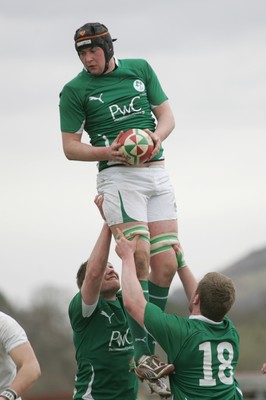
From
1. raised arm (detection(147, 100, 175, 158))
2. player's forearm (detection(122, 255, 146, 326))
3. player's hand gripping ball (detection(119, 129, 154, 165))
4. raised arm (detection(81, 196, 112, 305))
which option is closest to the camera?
player's forearm (detection(122, 255, 146, 326))

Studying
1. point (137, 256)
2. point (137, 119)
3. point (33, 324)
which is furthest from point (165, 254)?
point (33, 324)

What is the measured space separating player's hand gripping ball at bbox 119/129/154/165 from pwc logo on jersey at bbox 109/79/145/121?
1.31 feet

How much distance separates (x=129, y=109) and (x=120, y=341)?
2531 millimetres

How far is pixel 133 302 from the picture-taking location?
13.4 m

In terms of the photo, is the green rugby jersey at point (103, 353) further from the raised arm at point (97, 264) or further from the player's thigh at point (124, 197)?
the player's thigh at point (124, 197)

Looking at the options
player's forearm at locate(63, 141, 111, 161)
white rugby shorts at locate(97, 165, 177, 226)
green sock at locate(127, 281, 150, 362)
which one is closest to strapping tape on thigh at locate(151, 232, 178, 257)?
white rugby shorts at locate(97, 165, 177, 226)

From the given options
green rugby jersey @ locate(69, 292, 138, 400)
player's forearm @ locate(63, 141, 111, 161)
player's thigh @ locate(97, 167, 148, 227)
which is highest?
player's forearm @ locate(63, 141, 111, 161)

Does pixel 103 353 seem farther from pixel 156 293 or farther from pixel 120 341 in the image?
pixel 156 293

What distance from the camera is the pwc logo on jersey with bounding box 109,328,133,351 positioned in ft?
49.1

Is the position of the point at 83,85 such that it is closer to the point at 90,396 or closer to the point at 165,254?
the point at 165,254

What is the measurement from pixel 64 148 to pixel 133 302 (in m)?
1.76

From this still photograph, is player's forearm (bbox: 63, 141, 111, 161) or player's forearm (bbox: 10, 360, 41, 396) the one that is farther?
player's forearm (bbox: 10, 360, 41, 396)

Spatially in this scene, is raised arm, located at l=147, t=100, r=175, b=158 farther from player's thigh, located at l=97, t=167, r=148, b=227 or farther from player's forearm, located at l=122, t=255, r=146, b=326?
player's forearm, located at l=122, t=255, r=146, b=326

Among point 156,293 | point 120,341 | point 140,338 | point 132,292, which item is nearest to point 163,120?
point 156,293
